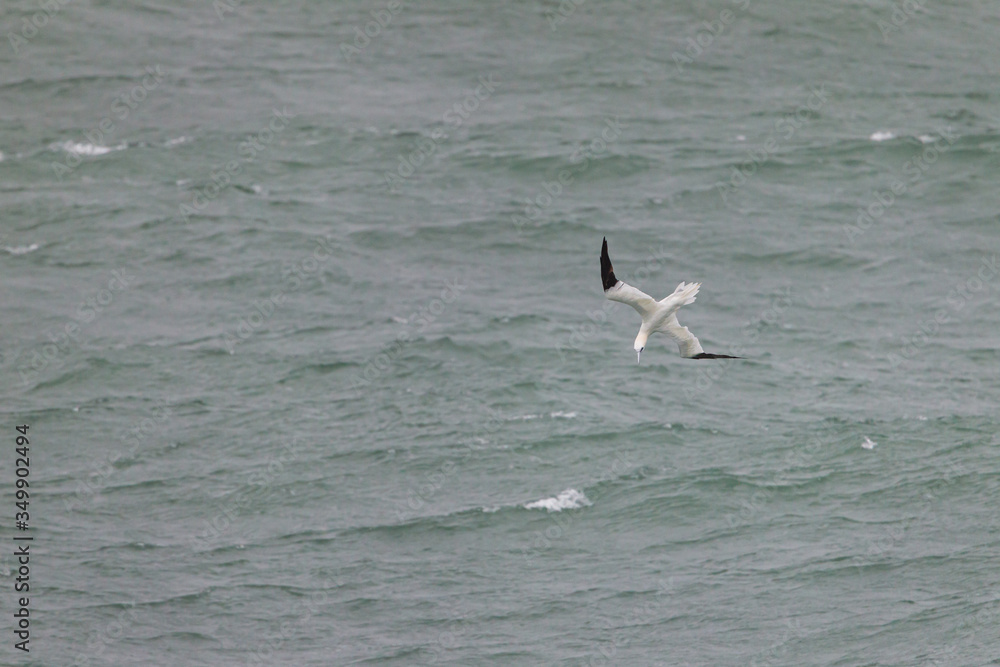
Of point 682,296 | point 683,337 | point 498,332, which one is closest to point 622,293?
point 682,296

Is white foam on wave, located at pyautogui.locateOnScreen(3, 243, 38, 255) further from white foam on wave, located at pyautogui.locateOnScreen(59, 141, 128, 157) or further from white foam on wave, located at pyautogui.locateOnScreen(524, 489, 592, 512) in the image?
white foam on wave, located at pyautogui.locateOnScreen(524, 489, 592, 512)

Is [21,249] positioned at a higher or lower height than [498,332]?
higher

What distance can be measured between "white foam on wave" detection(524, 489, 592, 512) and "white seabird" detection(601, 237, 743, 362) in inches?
587

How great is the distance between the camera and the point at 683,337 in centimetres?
2469

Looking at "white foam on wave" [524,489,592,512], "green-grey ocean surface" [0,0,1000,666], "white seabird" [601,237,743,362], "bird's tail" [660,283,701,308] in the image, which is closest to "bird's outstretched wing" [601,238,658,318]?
"white seabird" [601,237,743,362]

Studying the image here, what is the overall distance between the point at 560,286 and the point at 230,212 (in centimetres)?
1239

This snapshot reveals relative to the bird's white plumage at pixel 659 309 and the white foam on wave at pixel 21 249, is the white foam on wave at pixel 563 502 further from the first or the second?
the white foam on wave at pixel 21 249

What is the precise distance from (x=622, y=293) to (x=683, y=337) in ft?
7.60

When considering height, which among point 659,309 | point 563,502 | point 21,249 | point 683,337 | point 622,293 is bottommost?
point 563,502

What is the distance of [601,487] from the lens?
1565 inches

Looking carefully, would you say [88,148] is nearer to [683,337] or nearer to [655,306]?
[683,337]

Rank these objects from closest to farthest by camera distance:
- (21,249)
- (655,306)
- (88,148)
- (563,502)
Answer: (655,306) → (563,502) → (21,249) → (88,148)

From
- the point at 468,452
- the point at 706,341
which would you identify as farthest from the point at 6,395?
the point at 706,341

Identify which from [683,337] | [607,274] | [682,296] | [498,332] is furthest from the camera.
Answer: [498,332]
